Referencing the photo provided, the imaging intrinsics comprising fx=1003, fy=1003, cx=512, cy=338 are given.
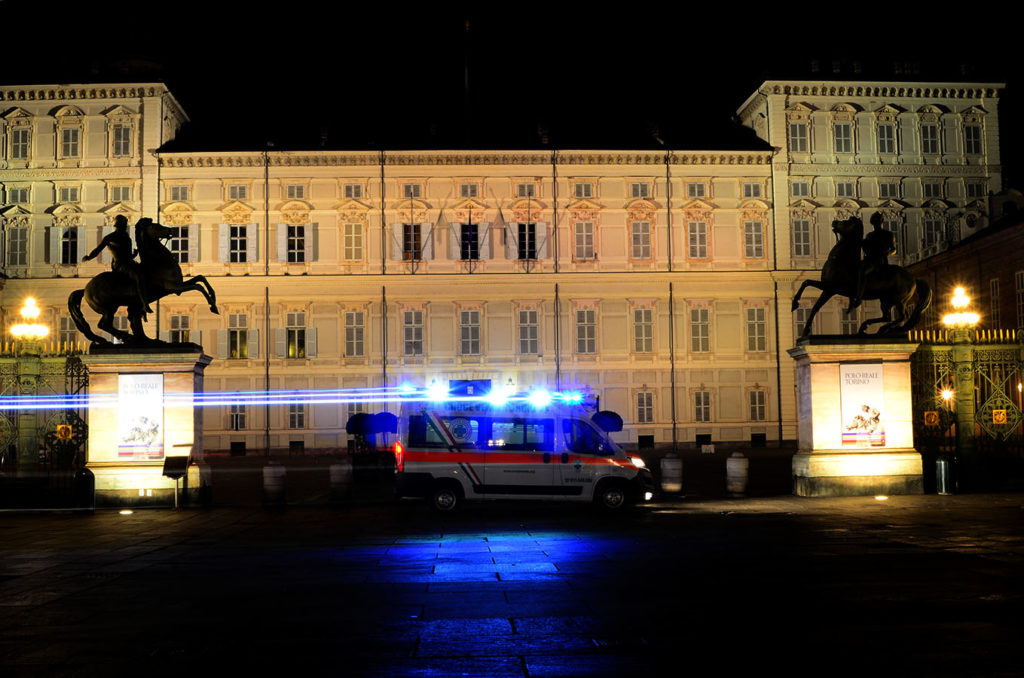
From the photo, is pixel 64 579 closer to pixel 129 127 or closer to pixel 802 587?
pixel 802 587

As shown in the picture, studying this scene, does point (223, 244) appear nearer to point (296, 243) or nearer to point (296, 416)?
point (296, 243)

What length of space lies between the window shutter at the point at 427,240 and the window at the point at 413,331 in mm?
2463

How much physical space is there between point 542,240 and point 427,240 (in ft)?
16.2

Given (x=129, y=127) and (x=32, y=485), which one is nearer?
(x=32, y=485)

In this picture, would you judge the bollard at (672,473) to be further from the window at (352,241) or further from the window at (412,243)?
the window at (352,241)

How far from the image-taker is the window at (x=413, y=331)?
43219 mm

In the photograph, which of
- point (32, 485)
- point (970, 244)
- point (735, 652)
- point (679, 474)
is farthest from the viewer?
Answer: point (970, 244)

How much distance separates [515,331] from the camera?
142ft

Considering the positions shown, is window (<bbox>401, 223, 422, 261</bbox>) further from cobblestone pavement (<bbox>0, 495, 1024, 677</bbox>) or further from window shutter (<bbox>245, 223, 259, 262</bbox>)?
cobblestone pavement (<bbox>0, 495, 1024, 677</bbox>)

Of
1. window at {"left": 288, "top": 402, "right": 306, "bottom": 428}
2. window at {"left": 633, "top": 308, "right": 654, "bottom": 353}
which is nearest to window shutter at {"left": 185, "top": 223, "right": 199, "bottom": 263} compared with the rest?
window at {"left": 288, "top": 402, "right": 306, "bottom": 428}

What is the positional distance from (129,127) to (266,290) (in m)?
9.21

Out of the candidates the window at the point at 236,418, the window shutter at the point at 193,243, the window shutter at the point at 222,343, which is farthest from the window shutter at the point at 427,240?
the window at the point at 236,418

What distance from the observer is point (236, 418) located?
42062mm

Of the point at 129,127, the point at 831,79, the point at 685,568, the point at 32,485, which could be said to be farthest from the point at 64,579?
the point at 831,79
